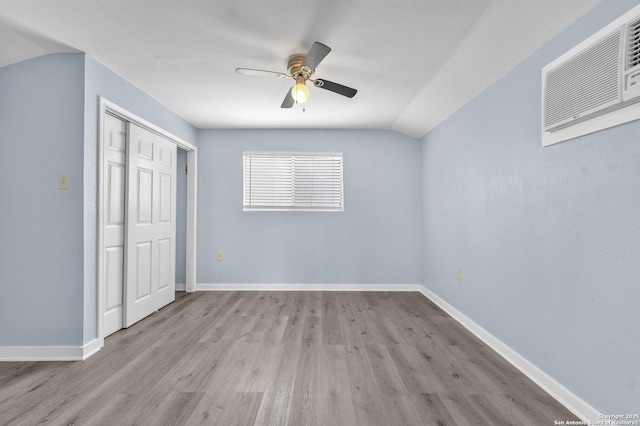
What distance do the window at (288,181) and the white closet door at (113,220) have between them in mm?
1689

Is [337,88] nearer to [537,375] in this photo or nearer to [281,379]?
[281,379]

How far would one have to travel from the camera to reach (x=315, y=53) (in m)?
1.97

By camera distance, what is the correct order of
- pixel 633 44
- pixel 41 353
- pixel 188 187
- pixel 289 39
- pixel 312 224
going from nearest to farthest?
1. pixel 633 44
2. pixel 289 39
3. pixel 41 353
4. pixel 188 187
5. pixel 312 224

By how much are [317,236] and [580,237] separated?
3041mm

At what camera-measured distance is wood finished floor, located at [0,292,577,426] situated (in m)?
1.61

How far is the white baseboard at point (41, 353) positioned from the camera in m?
2.22

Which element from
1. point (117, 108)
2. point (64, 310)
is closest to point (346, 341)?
point (64, 310)

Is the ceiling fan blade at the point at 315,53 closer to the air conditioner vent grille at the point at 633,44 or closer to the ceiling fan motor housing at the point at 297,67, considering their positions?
the ceiling fan motor housing at the point at 297,67

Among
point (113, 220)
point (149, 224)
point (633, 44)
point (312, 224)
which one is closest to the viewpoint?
point (633, 44)

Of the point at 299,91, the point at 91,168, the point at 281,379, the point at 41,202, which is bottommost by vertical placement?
the point at 281,379

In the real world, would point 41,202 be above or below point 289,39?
below

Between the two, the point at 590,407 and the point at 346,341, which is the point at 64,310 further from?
the point at 590,407

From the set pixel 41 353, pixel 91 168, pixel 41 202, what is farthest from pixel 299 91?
pixel 41 353

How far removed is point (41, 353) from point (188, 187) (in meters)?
2.42
